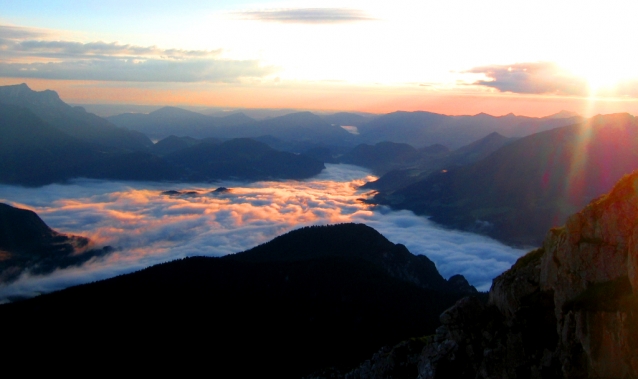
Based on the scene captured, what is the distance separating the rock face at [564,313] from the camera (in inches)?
974

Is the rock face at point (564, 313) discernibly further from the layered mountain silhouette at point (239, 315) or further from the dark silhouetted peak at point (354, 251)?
the dark silhouetted peak at point (354, 251)

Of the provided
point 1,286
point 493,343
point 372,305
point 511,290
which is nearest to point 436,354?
point 493,343

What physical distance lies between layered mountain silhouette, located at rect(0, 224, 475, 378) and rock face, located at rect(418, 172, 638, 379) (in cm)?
4216

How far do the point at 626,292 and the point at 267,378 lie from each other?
196 feet

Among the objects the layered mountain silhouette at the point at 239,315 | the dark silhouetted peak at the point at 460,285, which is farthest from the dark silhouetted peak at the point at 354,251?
the layered mountain silhouette at the point at 239,315

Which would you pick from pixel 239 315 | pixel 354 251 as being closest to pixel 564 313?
pixel 239 315

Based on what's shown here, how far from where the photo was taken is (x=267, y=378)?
76.0 m

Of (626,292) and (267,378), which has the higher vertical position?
(626,292)

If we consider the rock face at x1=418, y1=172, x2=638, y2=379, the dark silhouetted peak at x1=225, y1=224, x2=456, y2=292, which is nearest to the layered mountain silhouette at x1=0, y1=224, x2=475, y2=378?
the dark silhouetted peak at x1=225, y1=224, x2=456, y2=292

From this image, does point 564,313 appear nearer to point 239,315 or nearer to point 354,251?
point 239,315

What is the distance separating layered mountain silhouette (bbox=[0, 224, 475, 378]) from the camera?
84.5m

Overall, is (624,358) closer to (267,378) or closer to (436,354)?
(436,354)

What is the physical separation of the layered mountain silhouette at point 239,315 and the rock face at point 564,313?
138 ft

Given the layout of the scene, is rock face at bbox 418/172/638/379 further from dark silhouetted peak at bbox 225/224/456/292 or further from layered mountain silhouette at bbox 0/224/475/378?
dark silhouetted peak at bbox 225/224/456/292
